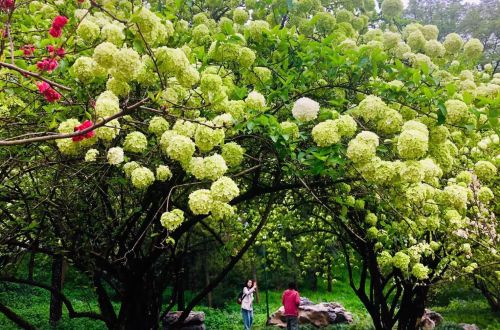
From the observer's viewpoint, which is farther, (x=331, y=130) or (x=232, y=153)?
(x=232, y=153)

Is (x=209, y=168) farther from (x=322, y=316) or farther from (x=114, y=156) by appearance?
(x=322, y=316)

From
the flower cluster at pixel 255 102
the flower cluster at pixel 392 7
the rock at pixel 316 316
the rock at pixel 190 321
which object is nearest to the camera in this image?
the flower cluster at pixel 255 102

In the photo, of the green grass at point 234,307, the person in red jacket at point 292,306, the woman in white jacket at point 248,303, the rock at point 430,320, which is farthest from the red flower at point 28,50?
the rock at point 430,320

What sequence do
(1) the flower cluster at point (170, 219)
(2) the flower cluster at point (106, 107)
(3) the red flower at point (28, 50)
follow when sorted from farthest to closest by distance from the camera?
(3) the red flower at point (28, 50) < (1) the flower cluster at point (170, 219) < (2) the flower cluster at point (106, 107)

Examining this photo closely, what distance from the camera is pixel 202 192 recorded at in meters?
3.47

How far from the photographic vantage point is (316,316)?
54.2 feet

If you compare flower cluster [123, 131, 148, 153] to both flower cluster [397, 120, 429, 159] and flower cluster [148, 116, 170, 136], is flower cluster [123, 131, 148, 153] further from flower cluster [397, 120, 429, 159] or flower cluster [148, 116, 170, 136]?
flower cluster [397, 120, 429, 159]

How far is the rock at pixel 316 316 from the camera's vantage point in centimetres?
1623

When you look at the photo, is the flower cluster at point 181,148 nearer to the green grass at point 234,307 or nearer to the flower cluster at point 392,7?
the flower cluster at point 392,7

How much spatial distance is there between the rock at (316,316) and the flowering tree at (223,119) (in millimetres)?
9243

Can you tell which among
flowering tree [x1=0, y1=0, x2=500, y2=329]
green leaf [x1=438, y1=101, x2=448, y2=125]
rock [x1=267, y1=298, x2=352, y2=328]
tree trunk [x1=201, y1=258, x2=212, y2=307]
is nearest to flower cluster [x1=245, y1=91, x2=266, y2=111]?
flowering tree [x1=0, y1=0, x2=500, y2=329]

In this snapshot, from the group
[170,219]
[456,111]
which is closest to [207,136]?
[170,219]

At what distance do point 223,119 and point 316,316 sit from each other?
14295 mm

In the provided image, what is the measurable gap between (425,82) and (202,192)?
7.37ft
